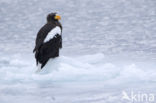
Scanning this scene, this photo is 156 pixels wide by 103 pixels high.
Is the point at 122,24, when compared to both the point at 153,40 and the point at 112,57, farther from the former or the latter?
the point at 112,57

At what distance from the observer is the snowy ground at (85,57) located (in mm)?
6129

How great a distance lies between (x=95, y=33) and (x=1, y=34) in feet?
7.05

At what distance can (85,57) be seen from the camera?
7918 mm

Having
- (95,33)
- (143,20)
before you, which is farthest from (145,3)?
(95,33)

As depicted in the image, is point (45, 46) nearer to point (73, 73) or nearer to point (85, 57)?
point (73, 73)

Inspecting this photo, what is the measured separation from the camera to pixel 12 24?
43.6 ft

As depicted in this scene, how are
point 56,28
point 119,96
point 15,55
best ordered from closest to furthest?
point 119,96, point 56,28, point 15,55

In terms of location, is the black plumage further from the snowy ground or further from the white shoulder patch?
the snowy ground

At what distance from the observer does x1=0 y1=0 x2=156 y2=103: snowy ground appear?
20.1 ft

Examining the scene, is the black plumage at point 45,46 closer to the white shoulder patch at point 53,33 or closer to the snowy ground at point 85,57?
the white shoulder patch at point 53,33

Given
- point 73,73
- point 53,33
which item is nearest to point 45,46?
point 53,33

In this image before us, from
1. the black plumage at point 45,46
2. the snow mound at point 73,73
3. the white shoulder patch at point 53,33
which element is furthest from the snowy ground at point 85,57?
the white shoulder patch at point 53,33

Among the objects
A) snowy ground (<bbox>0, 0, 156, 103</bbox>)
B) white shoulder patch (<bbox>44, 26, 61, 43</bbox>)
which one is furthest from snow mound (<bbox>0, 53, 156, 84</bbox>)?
white shoulder patch (<bbox>44, 26, 61, 43</bbox>)

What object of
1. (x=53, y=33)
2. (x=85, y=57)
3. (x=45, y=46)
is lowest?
(x=85, y=57)
